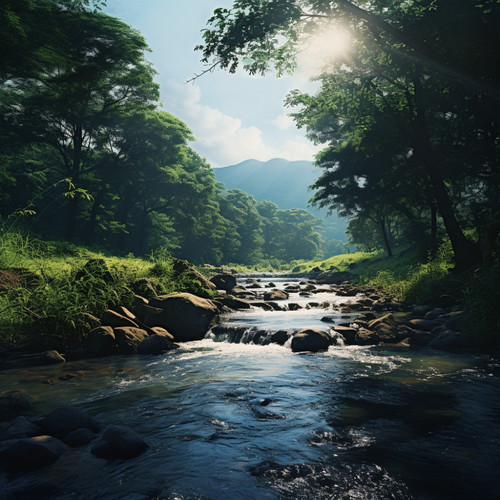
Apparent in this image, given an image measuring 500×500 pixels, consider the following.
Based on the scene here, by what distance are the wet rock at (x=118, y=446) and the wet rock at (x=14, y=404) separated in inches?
70.6

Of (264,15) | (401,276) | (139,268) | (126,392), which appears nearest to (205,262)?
(401,276)

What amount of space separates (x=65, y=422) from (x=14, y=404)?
1219 millimetres

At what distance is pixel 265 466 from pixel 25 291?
277 inches

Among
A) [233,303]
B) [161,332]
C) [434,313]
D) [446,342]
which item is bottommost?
[446,342]

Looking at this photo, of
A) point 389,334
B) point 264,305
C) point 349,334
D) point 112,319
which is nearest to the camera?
point 112,319

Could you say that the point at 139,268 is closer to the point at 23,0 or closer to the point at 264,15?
the point at 264,15

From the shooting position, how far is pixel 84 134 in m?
27.4

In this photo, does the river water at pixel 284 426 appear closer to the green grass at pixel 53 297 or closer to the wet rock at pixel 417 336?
the wet rock at pixel 417 336

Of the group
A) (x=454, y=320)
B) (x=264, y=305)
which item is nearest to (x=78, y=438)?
(x=454, y=320)

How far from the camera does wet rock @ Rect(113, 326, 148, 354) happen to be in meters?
7.97

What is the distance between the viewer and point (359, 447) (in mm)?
3469

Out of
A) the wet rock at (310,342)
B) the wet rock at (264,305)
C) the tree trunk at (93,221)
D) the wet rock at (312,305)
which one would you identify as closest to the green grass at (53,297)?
the wet rock at (310,342)

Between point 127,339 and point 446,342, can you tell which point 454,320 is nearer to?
point 446,342

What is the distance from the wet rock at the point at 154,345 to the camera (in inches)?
317
